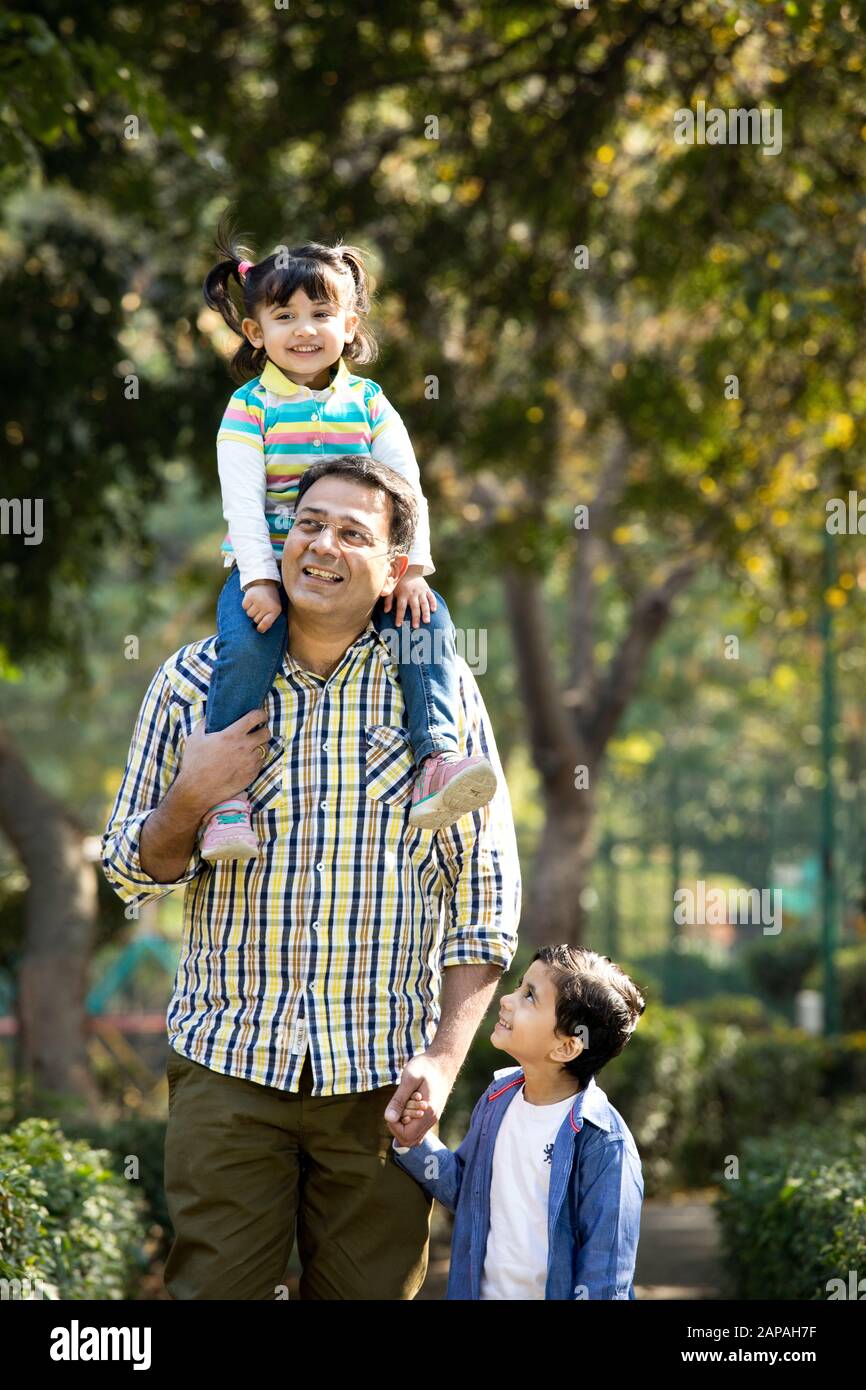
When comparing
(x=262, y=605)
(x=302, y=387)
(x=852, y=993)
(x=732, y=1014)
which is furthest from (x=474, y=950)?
(x=732, y=1014)

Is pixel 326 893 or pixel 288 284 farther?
pixel 288 284

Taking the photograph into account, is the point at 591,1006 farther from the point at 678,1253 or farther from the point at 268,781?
the point at 678,1253

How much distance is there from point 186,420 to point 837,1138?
5.31 metres

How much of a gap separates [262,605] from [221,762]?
0.36 m

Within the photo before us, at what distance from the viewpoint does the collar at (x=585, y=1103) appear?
335 cm

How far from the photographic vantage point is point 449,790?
10.6 feet

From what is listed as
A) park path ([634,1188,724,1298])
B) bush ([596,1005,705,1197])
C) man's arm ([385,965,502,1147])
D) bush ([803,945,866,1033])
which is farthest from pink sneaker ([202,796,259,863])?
bush ([803,945,866,1033])

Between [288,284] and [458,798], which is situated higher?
[288,284]

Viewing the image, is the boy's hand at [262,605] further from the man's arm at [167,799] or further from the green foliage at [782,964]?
the green foliage at [782,964]

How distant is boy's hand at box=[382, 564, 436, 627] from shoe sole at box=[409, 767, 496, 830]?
457 millimetres

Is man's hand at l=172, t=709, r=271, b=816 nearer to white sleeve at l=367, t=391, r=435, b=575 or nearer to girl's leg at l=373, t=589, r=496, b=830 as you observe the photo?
girl's leg at l=373, t=589, r=496, b=830

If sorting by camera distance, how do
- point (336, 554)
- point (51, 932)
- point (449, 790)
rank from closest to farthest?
point (449, 790), point (336, 554), point (51, 932)
